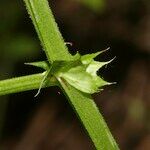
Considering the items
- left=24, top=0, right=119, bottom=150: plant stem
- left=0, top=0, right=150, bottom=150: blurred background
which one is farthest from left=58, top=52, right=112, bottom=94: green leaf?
left=0, top=0, right=150, bottom=150: blurred background

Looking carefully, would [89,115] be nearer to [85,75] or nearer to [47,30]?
[85,75]

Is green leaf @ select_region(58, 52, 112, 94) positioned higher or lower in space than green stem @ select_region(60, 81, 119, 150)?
higher

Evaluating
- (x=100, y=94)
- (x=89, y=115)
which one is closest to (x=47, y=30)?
(x=89, y=115)

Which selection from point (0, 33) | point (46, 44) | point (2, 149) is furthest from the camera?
point (2, 149)

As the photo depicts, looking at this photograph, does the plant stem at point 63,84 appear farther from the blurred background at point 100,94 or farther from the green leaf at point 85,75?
the blurred background at point 100,94

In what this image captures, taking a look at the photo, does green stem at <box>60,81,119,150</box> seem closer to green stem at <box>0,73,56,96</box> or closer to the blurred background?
green stem at <box>0,73,56,96</box>

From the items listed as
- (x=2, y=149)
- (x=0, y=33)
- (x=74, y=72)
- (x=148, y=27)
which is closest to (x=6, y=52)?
(x=0, y=33)

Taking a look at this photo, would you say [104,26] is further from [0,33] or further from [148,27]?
[0,33]
